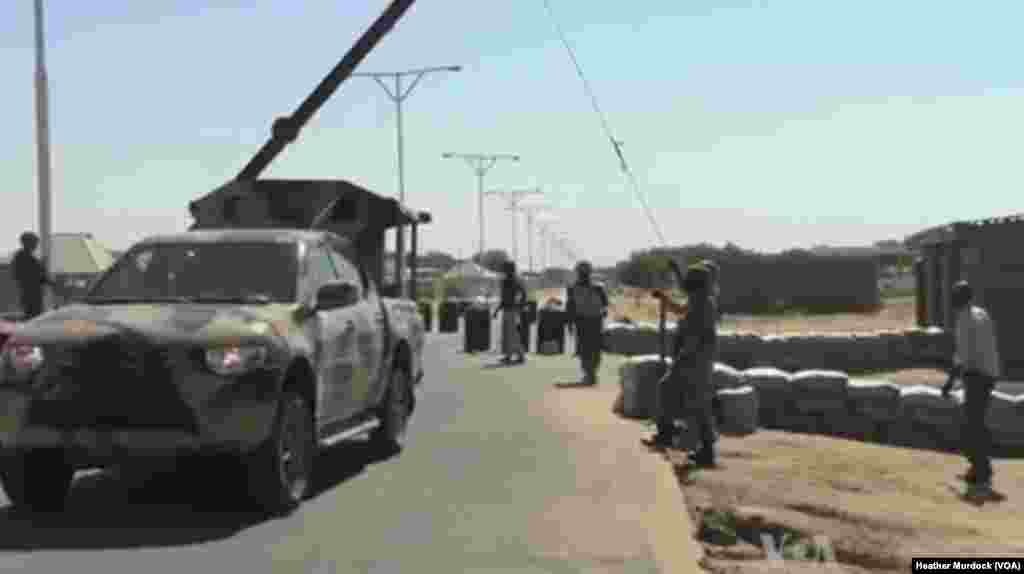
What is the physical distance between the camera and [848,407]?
17.1 m

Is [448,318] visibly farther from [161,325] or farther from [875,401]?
[161,325]

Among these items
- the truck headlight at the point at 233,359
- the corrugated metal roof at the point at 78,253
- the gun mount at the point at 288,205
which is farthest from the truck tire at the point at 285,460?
the corrugated metal roof at the point at 78,253

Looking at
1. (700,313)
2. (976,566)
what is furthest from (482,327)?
(976,566)

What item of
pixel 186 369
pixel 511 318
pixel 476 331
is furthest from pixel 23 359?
pixel 476 331

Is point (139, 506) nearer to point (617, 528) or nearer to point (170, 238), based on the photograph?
point (170, 238)

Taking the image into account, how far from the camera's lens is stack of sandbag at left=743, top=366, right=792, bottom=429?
1716cm

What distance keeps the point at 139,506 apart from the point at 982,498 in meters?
6.69

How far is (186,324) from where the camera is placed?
32.3 feet

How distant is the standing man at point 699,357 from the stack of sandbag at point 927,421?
443 cm

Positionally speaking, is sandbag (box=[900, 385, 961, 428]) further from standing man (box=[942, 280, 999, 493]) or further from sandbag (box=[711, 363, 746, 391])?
standing man (box=[942, 280, 999, 493])

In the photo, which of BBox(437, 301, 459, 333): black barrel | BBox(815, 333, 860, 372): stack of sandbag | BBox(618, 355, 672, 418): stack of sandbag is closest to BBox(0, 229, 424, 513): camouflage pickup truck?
BBox(618, 355, 672, 418): stack of sandbag

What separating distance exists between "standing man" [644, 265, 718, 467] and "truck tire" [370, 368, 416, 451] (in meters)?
2.27

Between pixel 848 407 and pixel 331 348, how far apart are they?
771 cm

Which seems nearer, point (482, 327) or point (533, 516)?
point (533, 516)
